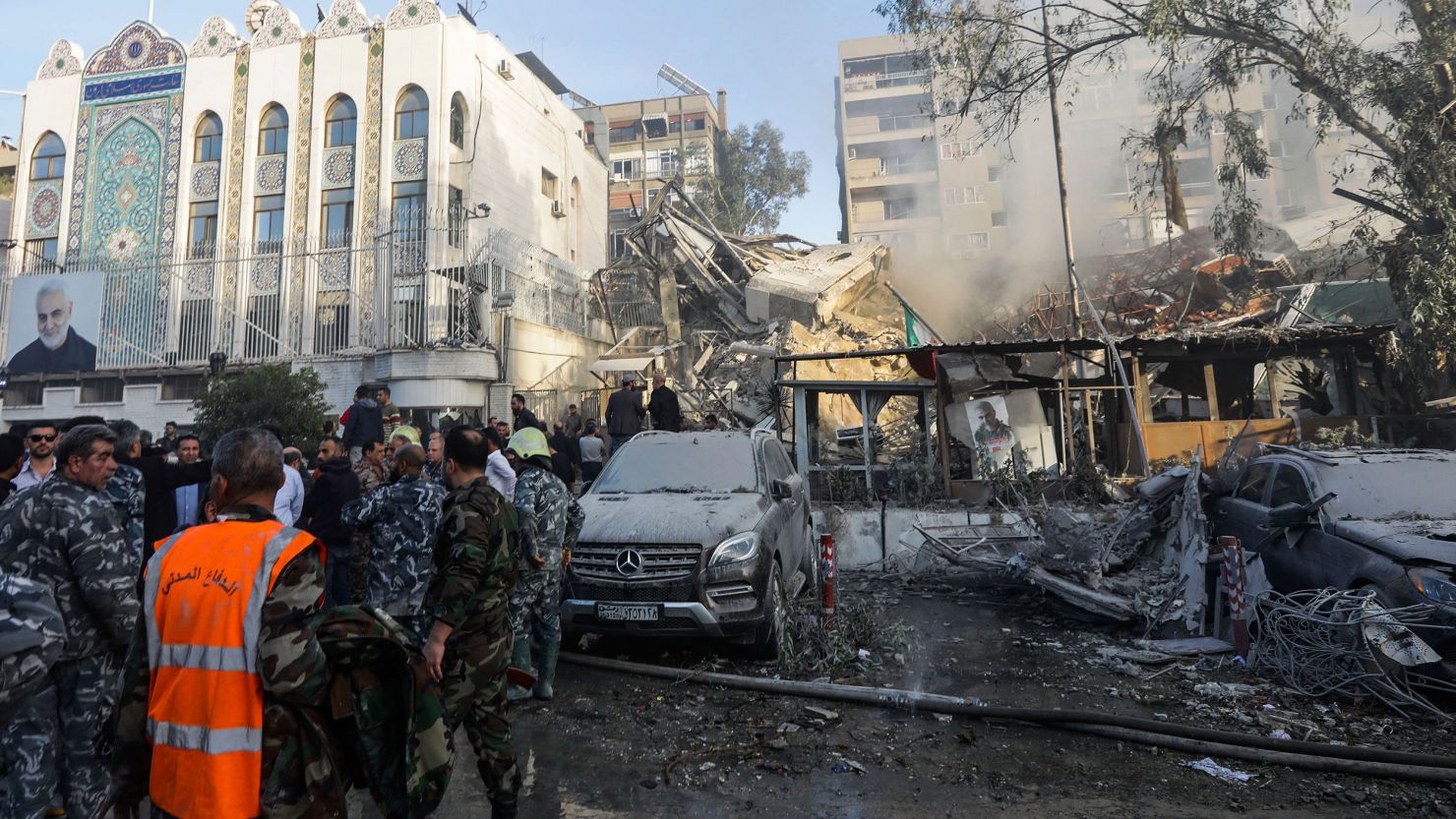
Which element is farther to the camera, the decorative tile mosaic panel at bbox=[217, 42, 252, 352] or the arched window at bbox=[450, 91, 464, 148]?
the decorative tile mosaic panel at bbox=[217, 42, 252, 352]

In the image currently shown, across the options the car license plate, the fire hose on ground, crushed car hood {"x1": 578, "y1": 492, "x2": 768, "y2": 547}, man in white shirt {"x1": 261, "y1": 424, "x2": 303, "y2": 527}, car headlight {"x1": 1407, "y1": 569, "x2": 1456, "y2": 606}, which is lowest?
the fire hose on ground

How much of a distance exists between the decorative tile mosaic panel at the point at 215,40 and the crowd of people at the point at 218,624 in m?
23.5

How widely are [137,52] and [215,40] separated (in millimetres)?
2890

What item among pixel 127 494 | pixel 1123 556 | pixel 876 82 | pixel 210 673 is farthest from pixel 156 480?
pixel 876 82

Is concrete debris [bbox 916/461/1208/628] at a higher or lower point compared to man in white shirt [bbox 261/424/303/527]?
lower

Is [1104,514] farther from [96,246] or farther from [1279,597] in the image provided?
[96,246]

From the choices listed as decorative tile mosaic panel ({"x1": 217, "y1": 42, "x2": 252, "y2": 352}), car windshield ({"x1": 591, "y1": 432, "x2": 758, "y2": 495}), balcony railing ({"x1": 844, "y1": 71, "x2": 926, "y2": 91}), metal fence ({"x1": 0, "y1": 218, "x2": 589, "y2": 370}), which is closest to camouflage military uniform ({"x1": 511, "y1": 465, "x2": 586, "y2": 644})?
car windshield ({"x1": 591, "y1": 432, "x2": 758, "y2": 495})

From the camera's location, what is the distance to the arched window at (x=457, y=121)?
21.8 meters

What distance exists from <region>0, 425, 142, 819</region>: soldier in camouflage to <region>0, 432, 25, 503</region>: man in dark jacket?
2100 mm

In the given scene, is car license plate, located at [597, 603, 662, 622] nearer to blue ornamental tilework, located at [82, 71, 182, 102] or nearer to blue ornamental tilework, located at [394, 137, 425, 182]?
blue ornamental tilework, located at [394, 137, 425, 182]

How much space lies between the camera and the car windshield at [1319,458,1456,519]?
5906 millimetres

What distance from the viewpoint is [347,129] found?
21953mm

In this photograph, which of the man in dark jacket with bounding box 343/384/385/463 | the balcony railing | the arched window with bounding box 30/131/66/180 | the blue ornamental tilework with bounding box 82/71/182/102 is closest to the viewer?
the man in dark jacket with bounding box 343/384/385/463

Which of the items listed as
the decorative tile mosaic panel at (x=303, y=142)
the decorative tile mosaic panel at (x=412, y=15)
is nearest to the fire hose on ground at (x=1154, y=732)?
the decorative tile mosaic panel at (x=303, y=142)
